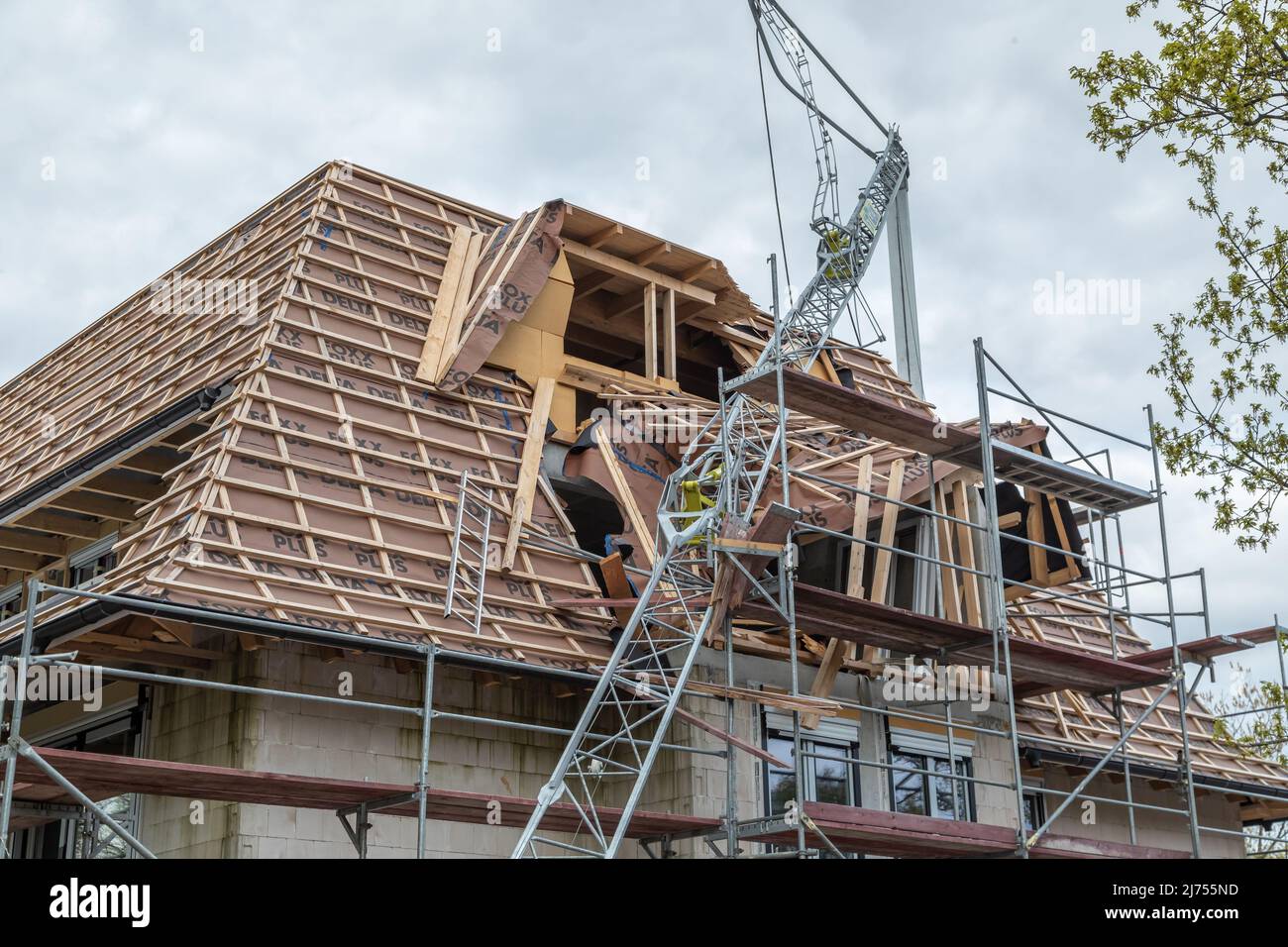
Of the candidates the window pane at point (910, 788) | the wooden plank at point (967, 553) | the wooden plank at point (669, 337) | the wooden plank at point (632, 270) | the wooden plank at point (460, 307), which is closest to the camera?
the wooden plank at point (460, 307)

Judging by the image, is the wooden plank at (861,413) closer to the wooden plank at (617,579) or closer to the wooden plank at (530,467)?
the wooden plank at (617,579)

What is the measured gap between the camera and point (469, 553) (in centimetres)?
1416

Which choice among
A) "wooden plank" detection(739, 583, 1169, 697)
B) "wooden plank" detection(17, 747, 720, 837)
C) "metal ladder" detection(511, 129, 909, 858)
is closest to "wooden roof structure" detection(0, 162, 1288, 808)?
A: "wooden plank" detection(739, 583, 1169, 697)

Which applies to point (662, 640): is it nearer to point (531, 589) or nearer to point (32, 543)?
point (531, 589)

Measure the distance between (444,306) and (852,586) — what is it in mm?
5574

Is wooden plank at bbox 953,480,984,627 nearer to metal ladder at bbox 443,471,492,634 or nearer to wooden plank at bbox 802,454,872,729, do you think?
wooden plank at bbox 802,454,872,729

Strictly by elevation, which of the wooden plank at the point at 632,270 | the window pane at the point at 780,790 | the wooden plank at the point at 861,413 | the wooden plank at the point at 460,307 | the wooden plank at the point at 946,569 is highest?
the wooden plank at the point at 632,270

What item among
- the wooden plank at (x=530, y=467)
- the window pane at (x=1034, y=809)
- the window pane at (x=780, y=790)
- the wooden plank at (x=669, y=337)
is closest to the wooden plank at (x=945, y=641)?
the window pane at (x=780, y=790)

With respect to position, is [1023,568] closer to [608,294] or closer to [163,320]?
[608,294]

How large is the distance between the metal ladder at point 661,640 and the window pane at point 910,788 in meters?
3.24

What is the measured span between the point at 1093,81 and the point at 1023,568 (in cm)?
608

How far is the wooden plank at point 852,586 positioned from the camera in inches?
568

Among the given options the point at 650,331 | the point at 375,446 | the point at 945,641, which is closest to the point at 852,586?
the point at 945,641

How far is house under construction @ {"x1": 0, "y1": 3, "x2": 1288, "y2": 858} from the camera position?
40.2 ft
